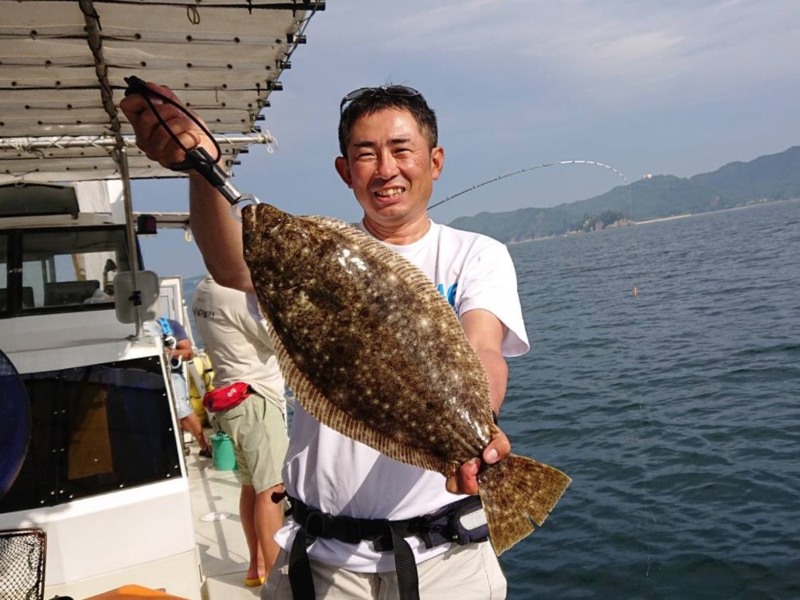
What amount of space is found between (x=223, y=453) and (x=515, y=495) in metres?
7.45

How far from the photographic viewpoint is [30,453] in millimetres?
4730

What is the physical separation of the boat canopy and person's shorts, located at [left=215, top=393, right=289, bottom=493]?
2.44 meters

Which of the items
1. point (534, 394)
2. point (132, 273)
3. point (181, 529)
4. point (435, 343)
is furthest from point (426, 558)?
point (534, 394)

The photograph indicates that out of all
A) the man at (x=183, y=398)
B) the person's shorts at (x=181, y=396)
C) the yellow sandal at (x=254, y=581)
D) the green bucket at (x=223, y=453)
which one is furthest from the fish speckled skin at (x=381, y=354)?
the person's shorts at (x=181, y=396)

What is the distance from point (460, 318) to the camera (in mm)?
2615

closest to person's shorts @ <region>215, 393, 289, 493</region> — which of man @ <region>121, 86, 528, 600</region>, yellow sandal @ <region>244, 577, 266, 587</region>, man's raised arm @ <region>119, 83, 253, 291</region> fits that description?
yellow sandal @ <region>244, 577, 266, 587</region>

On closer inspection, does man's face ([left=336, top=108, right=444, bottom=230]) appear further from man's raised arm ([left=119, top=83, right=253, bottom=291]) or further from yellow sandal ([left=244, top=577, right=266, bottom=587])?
yellow sandal ([left=244, top=577, right=266, bottom=587])

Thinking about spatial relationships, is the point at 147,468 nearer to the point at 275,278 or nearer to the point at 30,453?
the point at 30,453

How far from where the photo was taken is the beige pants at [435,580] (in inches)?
104

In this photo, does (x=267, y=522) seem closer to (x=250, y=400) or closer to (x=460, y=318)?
(x=250, y=400)

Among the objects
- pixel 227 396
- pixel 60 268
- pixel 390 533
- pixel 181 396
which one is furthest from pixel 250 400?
pixel 181 396

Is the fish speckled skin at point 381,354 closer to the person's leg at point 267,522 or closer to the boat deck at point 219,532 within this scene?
the person's leg at point 267,522

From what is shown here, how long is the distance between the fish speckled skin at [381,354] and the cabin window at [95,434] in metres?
3.12

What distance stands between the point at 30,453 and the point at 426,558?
3.41 m
